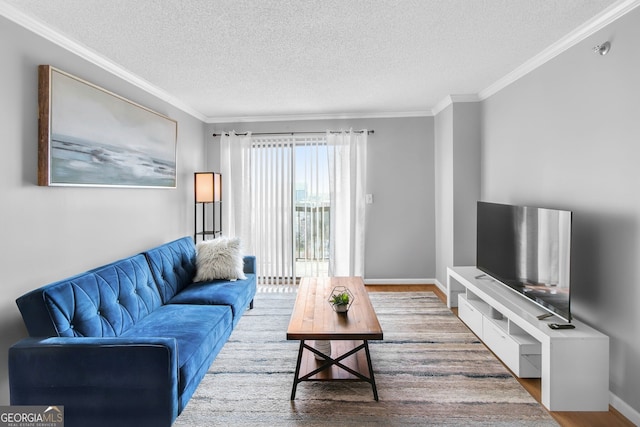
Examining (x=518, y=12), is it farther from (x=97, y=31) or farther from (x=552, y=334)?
(x=97, y=31)

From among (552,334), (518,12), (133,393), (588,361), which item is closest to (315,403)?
(133,393)

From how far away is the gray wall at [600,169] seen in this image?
204 centimetres

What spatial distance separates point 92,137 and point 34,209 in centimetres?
71

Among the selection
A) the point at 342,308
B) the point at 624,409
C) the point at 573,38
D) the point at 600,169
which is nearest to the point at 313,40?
the point at 573,38

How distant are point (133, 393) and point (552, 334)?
2500mm

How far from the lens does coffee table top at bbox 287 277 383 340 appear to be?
2221 millimetres

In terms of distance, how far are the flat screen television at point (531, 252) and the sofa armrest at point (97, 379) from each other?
8.42ft

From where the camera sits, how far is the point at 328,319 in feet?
8.16

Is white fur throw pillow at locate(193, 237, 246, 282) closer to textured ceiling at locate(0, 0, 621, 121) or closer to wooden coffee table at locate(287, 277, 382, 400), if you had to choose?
wooden coffee table at locate(287, 277, 382, 400)

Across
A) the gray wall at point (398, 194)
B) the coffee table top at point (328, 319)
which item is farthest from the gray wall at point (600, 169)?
the gray wall at point (398, 194)

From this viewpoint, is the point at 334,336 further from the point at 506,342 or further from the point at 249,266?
the point at 249,266

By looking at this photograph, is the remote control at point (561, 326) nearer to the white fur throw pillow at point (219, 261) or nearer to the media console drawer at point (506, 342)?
the media console drawer at point (506, 342)

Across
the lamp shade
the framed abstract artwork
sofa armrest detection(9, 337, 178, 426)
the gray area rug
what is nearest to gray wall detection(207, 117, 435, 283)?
the lamp shade

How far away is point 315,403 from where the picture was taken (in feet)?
7.27
